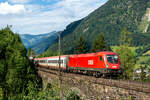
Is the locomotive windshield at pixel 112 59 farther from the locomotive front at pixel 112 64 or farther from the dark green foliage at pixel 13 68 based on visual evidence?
the dark green foliage at pixel 13 68

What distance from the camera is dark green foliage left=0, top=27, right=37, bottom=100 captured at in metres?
29.1

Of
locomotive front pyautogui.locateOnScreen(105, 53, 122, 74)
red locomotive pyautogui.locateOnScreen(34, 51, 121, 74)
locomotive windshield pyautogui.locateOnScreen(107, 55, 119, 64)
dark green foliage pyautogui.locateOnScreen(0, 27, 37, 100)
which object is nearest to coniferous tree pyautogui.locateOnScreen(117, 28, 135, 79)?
red locomotive pyautogui.locateOnScreen(34, 51, 121, 74)

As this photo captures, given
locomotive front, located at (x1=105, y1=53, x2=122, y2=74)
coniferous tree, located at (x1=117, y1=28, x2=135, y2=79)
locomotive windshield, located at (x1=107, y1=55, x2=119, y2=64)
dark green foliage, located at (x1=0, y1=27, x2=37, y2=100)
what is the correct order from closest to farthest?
dark green foliage, located at (x1=0, y1=27, x2=37, y2=100) < locomotive front, located at (x1=105, y1=53, x2=122, y2=74) < locomotive windshield, located at (x1=107, y1=55, x2=119, y2=64) < coniferous tree, located at (x1=117, y1=28, x2=135, y2=79)

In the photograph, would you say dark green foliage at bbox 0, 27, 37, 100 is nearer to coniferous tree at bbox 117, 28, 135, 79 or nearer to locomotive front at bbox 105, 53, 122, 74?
locomotive front at bbox 105, 53, 122, 74

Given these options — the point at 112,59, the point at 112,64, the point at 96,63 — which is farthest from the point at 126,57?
the point at 112,64

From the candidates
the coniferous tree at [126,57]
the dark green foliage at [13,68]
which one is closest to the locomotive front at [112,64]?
the dark green foliage at [13,68]

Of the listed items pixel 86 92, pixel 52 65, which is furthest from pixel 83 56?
pixel 52 65

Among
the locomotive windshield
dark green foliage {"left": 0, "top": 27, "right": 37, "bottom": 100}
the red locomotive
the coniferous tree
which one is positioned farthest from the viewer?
the coniferous tree

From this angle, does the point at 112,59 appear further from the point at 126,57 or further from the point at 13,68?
the point at 126,57

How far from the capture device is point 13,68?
30.9 metres

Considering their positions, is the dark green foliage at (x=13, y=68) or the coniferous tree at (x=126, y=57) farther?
the coniferous tree at (x=126, y=57)

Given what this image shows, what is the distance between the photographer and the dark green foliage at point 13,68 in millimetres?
29078

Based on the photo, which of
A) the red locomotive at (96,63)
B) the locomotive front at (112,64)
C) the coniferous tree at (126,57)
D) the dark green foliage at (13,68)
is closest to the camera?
the dark green foliage at (13,68)

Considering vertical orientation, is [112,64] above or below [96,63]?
below
